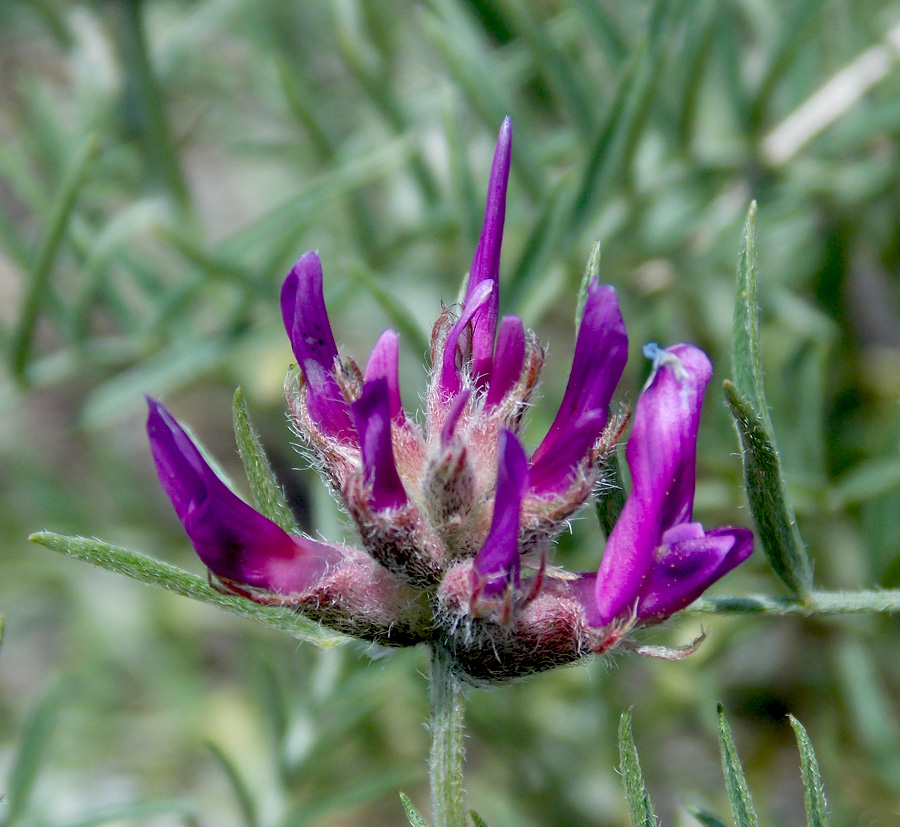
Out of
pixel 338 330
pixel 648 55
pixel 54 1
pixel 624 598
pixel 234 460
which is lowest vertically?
pixel 234 460

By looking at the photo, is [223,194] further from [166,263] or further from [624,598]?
[624,598]

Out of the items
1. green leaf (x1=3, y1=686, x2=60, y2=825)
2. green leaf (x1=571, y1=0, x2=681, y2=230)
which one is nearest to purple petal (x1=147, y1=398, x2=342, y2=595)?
green leaf (x1=3, y1=686, x2=60, y2=825)

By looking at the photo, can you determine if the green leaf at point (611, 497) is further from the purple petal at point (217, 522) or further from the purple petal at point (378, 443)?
the purple petal at point (217, 522)

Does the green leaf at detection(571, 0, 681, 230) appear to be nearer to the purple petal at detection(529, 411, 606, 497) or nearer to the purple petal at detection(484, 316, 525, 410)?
the purple petal at detection(484, 316, 525, 410)

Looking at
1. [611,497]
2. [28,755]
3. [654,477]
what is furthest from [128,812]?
[654,477]

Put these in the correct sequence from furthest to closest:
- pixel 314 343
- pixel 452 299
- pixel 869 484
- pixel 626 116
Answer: pixel 452 299
pixel 869 484
pixel 626 116
pixel 314 343

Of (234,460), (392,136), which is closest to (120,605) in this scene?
(234,460)

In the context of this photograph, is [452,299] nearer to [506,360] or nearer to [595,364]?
[506,360]
